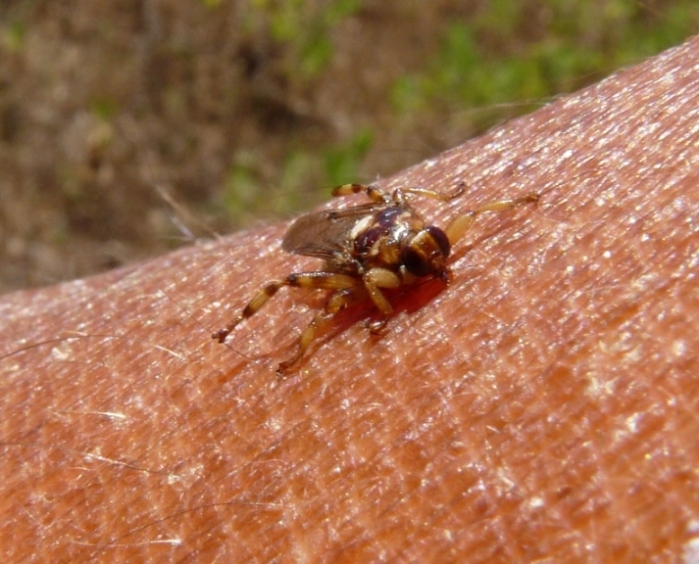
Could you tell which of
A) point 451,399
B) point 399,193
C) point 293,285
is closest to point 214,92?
point 399,193

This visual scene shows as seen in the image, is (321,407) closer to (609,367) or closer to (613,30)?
(609,367)

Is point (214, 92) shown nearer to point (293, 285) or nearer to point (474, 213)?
point (293, 285)

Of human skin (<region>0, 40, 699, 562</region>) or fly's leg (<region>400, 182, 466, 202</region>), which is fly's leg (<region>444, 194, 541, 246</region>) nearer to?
human skin (<region>0, 40, 699, 562</region>)

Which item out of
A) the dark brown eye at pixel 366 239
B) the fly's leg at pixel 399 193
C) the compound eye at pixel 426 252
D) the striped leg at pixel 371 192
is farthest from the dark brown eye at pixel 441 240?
the striped leg at pixel 371 192

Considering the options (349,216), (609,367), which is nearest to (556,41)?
(349,216)

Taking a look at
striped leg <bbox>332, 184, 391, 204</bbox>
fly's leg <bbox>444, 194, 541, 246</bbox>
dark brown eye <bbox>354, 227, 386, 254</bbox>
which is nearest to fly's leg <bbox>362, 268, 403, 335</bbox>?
dark brown eye <bbox>354, 227, 386, 254</bbox>

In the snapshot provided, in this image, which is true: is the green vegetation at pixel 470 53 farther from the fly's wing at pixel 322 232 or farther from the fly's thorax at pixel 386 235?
the fly's thorax at pixel 386 235
